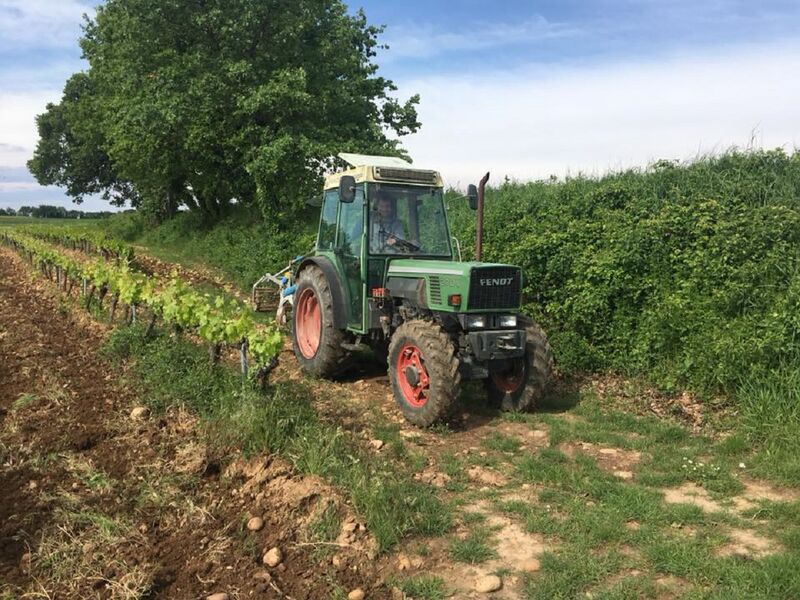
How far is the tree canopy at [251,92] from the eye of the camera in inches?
631

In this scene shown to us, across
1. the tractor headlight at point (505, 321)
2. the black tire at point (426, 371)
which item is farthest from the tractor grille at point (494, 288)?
the black tire at point (426, 371)

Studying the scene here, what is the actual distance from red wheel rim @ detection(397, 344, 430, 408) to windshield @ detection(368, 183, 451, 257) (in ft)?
3.76

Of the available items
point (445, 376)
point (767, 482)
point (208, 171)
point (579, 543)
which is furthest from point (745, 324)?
point (208, 171)

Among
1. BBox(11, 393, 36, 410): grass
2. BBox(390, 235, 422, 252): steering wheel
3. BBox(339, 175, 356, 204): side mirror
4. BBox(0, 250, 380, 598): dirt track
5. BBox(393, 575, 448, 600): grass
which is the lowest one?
BBox(393, 575, 448, 600): grass

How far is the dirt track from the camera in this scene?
3.17 meters

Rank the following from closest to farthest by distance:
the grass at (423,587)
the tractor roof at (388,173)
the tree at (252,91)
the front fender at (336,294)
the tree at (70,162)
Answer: the grass at (423,587), the tractor roof at (388,173), the front fender at (336,294), the tree at (252,91), the tree at (70,162)

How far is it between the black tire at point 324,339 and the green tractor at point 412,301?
1 centimetres

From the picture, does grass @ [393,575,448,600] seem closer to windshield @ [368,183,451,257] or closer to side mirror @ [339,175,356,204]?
side mirror @ [339,175,356,204]

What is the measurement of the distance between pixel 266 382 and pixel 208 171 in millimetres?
15896

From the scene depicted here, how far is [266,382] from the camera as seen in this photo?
559 centimetres

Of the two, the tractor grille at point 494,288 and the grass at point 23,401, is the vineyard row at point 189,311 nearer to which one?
the grass at point 23,401

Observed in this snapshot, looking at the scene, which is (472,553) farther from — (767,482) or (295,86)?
(295,86)

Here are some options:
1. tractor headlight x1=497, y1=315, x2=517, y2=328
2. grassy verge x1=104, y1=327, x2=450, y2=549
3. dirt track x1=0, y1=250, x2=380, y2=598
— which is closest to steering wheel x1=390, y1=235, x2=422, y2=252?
tractor headlight x1=497, y1=315, x2=517, y2=328

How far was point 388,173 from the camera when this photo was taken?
6.31 meters
